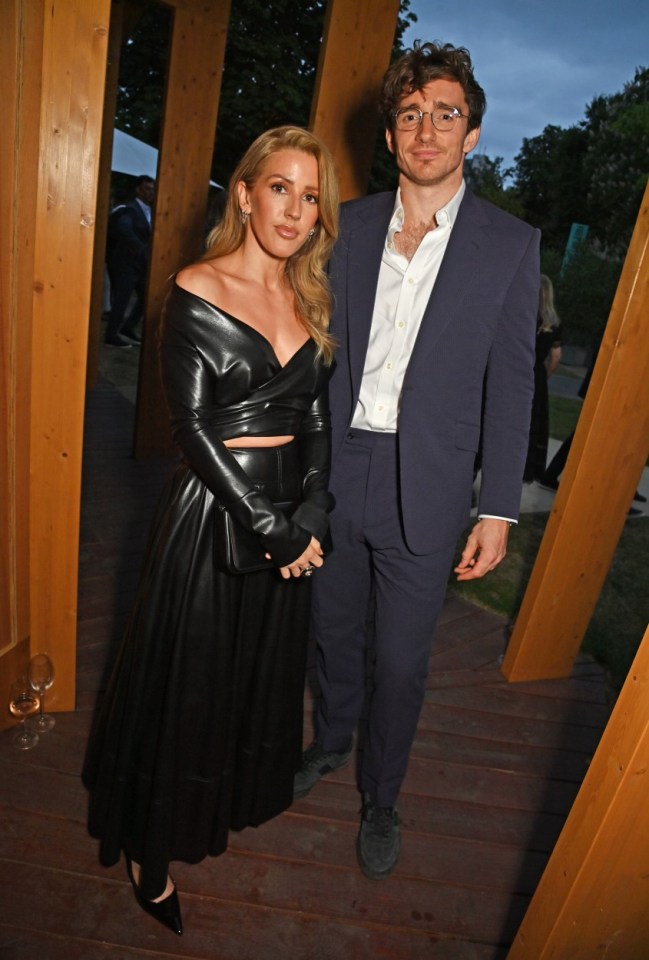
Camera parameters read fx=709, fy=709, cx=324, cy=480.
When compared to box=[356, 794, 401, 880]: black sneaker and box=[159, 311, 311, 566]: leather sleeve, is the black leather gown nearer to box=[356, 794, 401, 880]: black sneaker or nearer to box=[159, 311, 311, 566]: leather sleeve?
box=[159, 311, 311, 566]: leather sleeve

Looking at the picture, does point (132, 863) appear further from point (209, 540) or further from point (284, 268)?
point (284, 268)

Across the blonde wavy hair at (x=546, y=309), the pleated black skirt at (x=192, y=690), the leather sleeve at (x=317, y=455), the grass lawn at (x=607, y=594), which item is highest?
the blonde wavy hair at (x=546, y=309)

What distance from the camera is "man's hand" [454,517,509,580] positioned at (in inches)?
83.5

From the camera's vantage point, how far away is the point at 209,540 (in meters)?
1.87

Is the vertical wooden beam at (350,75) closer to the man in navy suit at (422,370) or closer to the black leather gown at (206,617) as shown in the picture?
the man in navy suit at (422,370)

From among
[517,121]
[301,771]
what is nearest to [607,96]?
[301,771]

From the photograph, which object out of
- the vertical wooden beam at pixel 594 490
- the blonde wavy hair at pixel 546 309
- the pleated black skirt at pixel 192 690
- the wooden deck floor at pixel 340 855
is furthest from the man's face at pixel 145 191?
the pleated black skirt at pixel 192 690

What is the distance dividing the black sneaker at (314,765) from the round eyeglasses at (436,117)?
7.15 ft

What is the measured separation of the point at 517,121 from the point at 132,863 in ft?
728

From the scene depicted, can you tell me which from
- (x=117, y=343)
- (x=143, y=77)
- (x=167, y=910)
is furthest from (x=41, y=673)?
(x=143, y=77)

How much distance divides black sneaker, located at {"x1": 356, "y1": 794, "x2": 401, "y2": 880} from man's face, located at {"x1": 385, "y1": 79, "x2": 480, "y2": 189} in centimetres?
202

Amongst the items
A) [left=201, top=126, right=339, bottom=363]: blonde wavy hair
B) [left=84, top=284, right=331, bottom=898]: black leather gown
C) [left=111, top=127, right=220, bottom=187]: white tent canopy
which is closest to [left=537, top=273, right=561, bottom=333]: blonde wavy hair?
[left=201, top=126, right=339, bottom=363]: blonde wavy hair

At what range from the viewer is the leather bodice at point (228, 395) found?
1697mm

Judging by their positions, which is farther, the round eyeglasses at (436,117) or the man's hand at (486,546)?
the man's hand at (486,546)
